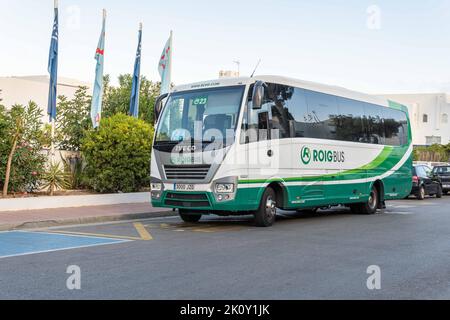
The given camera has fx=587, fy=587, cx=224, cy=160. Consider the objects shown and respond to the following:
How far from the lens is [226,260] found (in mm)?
9055

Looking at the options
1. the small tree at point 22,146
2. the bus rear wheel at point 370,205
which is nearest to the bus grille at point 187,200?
the small tree at point 22,146

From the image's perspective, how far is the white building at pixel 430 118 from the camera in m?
71.9

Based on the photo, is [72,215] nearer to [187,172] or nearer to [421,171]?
[187,172]

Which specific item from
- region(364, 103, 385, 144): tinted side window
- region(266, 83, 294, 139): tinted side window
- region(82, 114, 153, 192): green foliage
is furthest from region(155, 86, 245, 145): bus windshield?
region(364, 103, 385, 144): tinted side window

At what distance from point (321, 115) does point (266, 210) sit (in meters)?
3.63

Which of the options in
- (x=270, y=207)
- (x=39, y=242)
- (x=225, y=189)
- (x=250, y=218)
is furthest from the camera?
(x=250, y=218)

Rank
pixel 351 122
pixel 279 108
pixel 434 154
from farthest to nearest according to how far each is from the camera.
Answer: pixel 434 154 < pixel 351 122 < pixel 279 108

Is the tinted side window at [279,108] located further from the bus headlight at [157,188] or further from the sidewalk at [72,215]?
the sidewalk at [72,215]

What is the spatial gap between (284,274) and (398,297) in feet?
5.62

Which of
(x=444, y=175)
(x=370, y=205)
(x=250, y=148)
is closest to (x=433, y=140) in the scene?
(x=444, y=175)

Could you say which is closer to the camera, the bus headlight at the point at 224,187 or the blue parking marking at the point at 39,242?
the blue parking marking at the point at 39,242

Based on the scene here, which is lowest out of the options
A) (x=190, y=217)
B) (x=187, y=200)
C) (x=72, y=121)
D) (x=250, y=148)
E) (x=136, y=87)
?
(x=190, y=217)

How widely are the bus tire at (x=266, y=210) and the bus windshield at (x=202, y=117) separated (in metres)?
1.74

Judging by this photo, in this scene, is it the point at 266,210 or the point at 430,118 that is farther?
the point at 430,118
